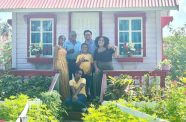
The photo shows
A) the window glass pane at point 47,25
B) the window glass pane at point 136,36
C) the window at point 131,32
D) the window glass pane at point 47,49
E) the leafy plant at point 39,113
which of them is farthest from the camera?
the window glass pane at point 47,25

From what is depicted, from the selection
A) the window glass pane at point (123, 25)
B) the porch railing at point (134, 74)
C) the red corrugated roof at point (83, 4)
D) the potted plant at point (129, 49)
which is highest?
the red corrugated roof at point (83, 4)

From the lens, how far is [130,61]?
1645 cm

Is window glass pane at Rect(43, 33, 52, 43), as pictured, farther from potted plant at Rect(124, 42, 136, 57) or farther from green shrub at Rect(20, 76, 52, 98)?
potted plant at Rect(124, 42, 136, 57)

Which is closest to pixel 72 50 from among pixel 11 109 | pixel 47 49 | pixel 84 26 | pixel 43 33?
pixel 84 26

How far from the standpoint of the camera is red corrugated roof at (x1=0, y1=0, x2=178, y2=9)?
52.1 ft

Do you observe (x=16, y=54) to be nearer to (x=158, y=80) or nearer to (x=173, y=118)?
(x=158, y=80)

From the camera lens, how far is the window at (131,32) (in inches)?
655

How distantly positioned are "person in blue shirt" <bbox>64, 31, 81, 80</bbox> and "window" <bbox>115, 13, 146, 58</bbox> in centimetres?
183

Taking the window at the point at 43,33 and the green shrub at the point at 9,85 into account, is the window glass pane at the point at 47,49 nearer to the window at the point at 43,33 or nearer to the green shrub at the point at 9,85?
the window at the point at 43,33

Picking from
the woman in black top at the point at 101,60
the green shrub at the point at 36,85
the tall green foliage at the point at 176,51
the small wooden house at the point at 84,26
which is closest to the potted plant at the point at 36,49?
the small wooden house at the point at 84,26

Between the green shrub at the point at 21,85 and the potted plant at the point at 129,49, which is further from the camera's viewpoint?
the potted plant at the point at 129,49

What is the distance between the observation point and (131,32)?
16.8 meters

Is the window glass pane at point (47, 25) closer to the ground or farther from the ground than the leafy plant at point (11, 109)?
farther from the ground

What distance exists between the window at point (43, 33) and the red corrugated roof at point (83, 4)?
0.76 metres
